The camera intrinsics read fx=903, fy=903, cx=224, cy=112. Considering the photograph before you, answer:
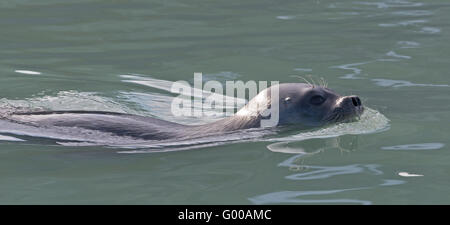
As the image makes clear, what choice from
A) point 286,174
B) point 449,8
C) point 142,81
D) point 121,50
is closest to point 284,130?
point 286,174

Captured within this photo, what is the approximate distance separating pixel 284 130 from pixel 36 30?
668 cm

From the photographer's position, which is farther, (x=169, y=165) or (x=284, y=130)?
(x=284, y=130)

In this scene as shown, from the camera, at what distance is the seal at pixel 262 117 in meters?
6.98

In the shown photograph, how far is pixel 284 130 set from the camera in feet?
22.9

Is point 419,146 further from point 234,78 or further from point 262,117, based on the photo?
point 234,78

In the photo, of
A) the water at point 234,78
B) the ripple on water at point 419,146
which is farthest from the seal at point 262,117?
the ripple on water at point 419,146

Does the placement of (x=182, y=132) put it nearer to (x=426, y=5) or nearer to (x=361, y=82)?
(x=361, y=82)

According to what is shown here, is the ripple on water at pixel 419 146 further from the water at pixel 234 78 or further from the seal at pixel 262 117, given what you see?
the seal at pixel 262 117

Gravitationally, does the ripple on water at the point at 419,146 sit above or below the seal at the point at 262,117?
→ below

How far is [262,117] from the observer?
709 centimetres

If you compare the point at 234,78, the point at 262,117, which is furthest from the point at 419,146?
the point at 234,78

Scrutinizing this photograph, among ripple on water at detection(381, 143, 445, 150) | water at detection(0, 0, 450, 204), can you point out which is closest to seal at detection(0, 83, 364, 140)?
water at detection(0, 0, 450, 204)

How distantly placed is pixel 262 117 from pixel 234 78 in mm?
2934

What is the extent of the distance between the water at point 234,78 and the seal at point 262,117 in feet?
0.58
